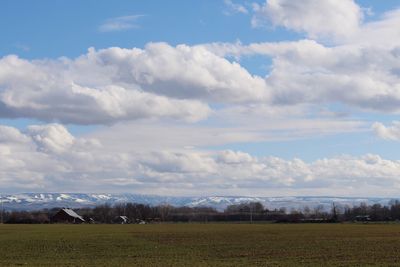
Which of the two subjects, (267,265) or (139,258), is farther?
(139,258)

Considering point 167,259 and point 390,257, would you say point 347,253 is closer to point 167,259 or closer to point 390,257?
point 390,257

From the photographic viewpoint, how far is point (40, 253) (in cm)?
4731

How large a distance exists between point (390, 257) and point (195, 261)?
39.1 ft

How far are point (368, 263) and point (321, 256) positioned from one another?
5836 millimetres

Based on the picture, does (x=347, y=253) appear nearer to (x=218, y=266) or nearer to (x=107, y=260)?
(x=218, y=266)

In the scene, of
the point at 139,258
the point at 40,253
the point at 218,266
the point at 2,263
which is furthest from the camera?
the point at 40,253

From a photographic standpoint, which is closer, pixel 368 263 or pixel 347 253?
pixel 368 263

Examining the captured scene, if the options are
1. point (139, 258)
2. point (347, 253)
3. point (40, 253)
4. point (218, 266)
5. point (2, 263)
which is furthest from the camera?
point (40, 253)

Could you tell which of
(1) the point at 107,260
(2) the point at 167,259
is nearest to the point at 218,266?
(2) the point at 167,259

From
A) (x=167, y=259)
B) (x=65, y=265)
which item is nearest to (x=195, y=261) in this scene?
(x=167, y=259)

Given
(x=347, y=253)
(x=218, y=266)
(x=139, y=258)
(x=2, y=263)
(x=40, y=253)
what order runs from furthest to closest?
1. (x=40, y=253)
2. (x=347, y=253)
3. (x=139, y=258)
4. (x=2, y=263)
5. (x=218, y=266)

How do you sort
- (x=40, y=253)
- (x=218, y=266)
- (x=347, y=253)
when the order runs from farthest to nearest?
(x=40, y=253) → (x=347, y=253) → (x=218, y=266)

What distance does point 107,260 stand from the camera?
39969 millimetres

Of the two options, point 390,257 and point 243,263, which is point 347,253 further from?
point 243,263
